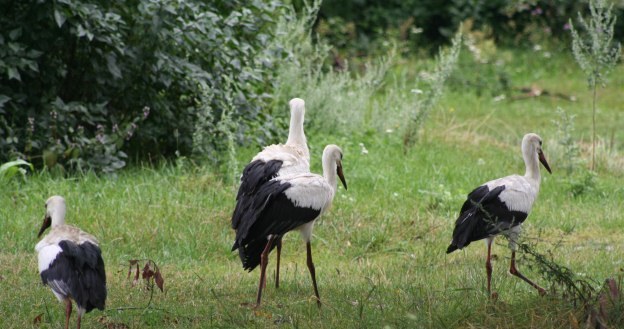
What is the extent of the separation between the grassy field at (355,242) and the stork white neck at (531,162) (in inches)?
21.2

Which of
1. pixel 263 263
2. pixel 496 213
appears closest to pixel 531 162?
pixel 496 213

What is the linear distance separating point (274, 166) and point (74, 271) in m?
2.07

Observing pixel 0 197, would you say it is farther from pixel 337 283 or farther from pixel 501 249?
pixel 501 249

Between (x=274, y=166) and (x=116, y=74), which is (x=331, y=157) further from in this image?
(x=116, y=74)

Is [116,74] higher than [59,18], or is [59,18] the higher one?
[59,18]

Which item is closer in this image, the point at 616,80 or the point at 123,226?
the point at 123,226

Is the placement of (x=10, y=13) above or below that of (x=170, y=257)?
above

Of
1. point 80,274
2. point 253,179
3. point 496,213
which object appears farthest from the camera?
point 253,179

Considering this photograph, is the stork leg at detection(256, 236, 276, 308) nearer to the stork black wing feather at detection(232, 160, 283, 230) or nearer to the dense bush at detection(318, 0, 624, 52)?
the stork black wing feather at detection(232, 160, 283, 230)

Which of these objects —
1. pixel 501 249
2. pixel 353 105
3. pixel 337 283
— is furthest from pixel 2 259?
pixel 353 105

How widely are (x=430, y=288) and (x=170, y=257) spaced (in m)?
2.06

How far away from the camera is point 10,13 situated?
918 cm

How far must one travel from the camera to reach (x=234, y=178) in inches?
363

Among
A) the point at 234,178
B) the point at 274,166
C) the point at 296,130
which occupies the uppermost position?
the point at 296,130
